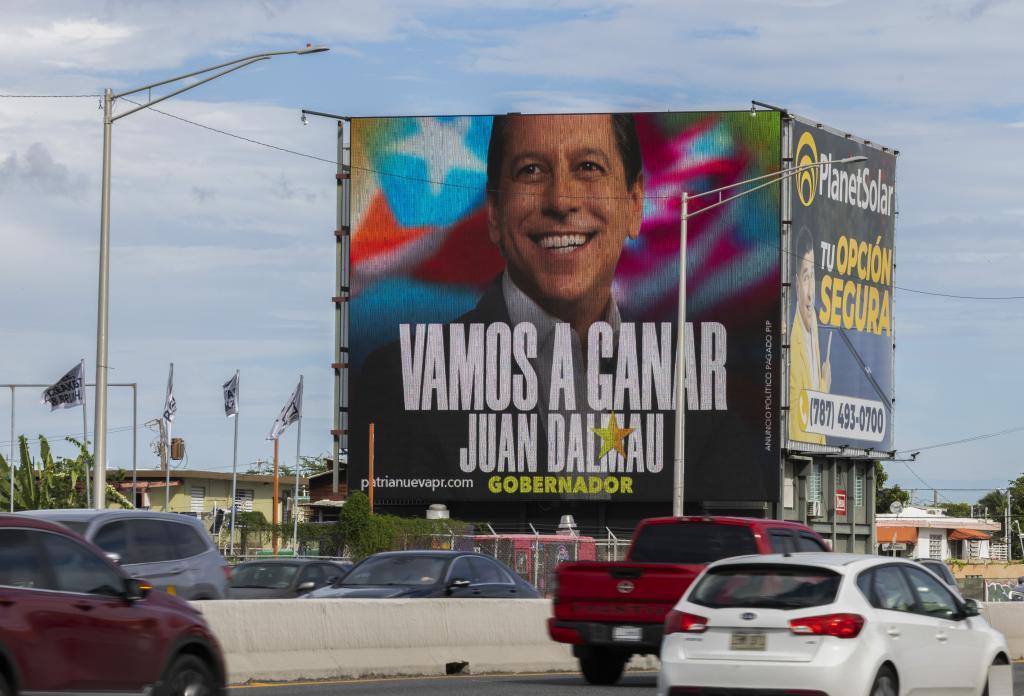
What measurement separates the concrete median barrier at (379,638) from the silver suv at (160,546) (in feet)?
4.81

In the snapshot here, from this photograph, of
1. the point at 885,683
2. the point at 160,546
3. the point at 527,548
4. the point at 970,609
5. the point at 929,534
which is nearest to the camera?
the point at 885,683

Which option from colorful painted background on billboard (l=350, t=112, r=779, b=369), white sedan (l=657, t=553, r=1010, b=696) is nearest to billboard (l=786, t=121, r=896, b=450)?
colorful painted background on billboard (l=350, t=112, r=779, b=369)

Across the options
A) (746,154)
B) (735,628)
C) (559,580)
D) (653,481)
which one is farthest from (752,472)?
(735,628)

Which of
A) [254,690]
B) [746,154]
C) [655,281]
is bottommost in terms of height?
[254,690]

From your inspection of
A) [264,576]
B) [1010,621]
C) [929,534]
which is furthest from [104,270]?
[929,534]

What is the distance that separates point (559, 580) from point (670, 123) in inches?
1837

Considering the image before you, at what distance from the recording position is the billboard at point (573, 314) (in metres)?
64.1

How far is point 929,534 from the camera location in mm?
107688

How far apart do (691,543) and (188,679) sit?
27.0 feet

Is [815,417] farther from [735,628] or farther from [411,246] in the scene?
[735,628]

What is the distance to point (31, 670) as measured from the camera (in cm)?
1106

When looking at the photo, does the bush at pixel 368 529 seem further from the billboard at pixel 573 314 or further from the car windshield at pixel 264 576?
the car windshield at pixel 264 576

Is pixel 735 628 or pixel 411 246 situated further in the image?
pixel 411 246

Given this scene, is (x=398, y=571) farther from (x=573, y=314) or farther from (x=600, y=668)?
(x=573, y=314)
